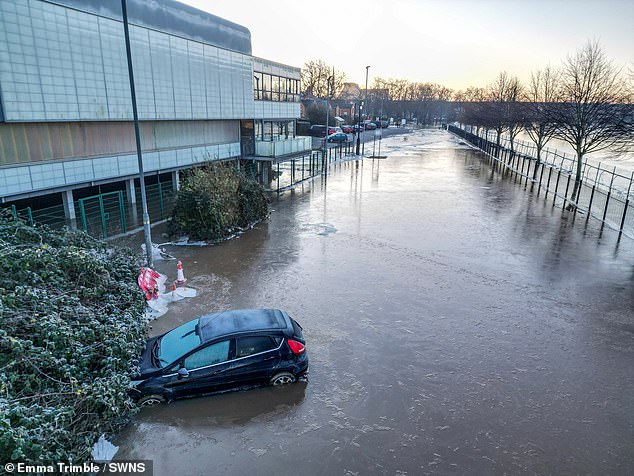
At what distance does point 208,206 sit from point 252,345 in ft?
30.5

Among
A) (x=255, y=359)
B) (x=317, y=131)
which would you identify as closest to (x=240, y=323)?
(x=255, y=359)

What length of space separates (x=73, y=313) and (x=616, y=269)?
15.9 m

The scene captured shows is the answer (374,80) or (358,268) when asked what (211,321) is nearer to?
(358,268)

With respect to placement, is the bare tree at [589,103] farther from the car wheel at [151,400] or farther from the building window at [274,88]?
the car wheel at [151,400]

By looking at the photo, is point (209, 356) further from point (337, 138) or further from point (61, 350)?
point (337, 138)

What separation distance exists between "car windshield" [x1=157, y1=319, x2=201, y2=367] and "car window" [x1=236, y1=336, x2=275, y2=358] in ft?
2.46

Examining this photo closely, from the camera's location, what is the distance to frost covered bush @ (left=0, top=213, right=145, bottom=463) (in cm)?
539

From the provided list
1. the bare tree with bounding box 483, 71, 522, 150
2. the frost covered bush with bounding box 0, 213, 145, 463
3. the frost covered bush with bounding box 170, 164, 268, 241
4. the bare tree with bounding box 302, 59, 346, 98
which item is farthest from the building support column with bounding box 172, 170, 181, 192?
the bare tree with bounding box 302, 59, 346, 98

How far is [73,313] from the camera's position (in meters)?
7.68

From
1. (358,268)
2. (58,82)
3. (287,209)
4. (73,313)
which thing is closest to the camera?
(73,313)

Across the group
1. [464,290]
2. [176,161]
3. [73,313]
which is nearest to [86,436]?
[73,313]

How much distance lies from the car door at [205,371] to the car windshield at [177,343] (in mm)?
218

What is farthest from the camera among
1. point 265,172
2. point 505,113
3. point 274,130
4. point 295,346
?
point 505,113

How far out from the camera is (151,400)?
23.6 ft
